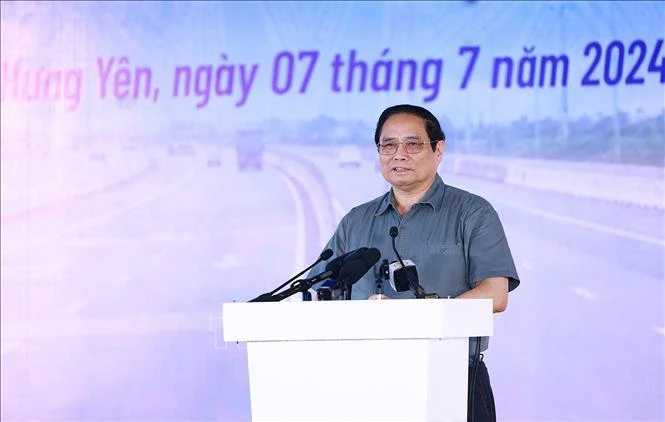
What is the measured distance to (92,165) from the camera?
5367 mm

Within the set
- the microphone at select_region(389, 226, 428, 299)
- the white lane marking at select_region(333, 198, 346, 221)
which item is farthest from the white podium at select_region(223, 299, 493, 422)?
the white lane marking at select_region(333, 198, 346, 221)

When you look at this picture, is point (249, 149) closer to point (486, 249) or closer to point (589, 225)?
point (589, 225)

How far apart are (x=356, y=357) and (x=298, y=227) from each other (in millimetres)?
2930

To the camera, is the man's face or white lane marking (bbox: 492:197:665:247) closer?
the man's face

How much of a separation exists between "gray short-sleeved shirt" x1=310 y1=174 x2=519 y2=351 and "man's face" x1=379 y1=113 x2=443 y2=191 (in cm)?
7

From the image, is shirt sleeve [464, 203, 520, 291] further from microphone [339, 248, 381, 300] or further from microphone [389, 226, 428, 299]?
microphone [339, 248, 381, 300]

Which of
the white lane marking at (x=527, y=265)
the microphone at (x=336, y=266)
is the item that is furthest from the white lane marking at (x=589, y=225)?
the microphone at (x=336, y=266)

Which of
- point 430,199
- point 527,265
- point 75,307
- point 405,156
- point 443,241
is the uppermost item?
point 405,156

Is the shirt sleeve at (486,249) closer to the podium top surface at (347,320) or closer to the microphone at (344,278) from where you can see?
the microphone at (344,278)

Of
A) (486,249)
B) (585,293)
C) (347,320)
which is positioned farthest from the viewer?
(585,293)

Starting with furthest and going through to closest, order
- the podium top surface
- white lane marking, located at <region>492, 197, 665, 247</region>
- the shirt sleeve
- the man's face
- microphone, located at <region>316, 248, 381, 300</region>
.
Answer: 1. white lane marking, located at <region>492, 197, 665, 247</region>
2. the man's face
3. the shirt sleeve
4. microphone, located at <region>316, 248, 381, 300</region>
5. the podium top surface

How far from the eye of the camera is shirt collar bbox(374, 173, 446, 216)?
10.8 feet

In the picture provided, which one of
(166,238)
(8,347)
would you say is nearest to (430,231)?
(166,238)

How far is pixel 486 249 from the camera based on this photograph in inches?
124
